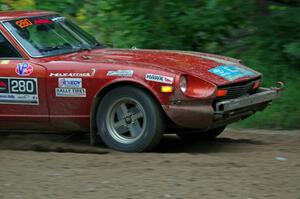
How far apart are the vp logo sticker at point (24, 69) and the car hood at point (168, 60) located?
50 cm

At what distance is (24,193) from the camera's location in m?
5.36

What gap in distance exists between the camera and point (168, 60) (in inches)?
283

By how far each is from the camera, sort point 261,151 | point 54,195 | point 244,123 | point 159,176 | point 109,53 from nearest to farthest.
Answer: point 54,195 < point 159,176 < point 261,151 < point 109,53 < point 244,123

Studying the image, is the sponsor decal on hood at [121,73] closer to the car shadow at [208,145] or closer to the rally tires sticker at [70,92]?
the rally tires sticker at [70,92]

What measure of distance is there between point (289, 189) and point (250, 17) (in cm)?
593

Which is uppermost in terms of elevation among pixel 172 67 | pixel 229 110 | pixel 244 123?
pixel 172 67

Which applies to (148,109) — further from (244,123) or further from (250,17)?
(250,17)

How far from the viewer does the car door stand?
7.18m

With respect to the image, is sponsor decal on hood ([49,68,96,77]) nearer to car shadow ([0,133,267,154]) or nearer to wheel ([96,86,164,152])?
wheel ([96,86,164,152])

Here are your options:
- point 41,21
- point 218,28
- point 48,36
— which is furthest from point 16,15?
point 218,28

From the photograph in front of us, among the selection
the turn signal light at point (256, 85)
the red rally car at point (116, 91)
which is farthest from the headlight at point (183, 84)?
the turn signal light at point (256, 85)

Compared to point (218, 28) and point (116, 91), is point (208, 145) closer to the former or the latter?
point (116, 91)

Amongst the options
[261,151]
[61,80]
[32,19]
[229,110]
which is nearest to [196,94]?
[229,110]

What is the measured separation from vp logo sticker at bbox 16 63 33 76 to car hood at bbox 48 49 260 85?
1.64 feet
